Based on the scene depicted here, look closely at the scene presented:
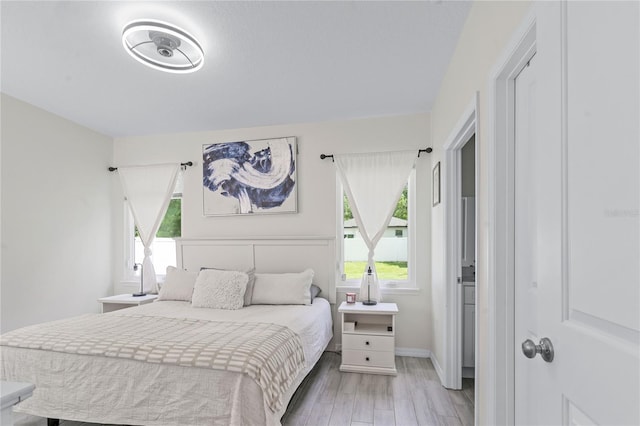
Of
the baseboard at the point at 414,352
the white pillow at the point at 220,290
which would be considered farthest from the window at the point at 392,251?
the white pillow at the point at 220,290

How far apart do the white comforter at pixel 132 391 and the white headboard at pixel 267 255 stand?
147 cm

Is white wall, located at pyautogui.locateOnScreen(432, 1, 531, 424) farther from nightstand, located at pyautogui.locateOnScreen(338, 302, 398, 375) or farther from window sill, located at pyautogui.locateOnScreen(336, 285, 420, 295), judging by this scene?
window sill, located at pyautogui.locateOnScreen(336, 285, 420, 295)

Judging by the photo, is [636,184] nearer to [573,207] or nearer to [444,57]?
[573,207]

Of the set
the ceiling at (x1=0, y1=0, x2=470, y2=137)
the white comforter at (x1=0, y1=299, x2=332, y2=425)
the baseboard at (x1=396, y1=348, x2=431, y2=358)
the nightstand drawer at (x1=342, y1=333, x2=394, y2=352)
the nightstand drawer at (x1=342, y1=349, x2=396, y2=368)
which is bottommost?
the baseboard at (x1=396, y1=348, x2=431, y2=358)

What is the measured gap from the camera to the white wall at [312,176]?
3447 mm

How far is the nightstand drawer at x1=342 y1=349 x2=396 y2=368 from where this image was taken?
2.92 m

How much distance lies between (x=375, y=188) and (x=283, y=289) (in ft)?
4.74

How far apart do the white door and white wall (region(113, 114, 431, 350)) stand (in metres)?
2.54

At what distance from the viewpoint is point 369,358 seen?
2953 millimetres

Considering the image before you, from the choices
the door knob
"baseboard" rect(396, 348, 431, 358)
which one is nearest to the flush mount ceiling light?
the door knob

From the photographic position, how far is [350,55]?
2381 millimetres

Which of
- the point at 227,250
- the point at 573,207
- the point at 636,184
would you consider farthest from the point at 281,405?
the point at 227,250

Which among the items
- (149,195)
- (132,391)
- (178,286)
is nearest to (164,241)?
(149,195)

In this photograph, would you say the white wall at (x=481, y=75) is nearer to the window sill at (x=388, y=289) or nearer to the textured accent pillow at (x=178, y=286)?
the window sill at (x=388, y=289)
